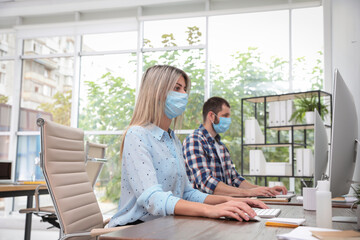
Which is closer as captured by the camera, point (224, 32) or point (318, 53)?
point (318, 53)

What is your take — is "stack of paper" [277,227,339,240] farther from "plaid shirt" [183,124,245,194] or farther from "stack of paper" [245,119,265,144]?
"stack of paper" [245,119,265,144]

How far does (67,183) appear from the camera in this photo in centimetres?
184

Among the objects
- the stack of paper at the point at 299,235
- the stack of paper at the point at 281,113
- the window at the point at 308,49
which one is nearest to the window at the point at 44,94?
the stack of paper at the point at 281,113

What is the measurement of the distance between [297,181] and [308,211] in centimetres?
347

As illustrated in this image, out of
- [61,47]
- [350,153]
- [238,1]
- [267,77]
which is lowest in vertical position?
[350,153]

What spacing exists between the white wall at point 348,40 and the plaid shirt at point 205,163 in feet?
3.31

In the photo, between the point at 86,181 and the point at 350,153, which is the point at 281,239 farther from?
the point at 86,181

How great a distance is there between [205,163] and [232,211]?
1.47 metres

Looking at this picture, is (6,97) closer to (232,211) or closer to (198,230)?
(232,211)

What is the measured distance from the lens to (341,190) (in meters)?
1.51

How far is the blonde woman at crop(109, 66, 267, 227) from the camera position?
1253 mm

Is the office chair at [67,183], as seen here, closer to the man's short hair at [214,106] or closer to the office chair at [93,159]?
the office chair at [93,159]

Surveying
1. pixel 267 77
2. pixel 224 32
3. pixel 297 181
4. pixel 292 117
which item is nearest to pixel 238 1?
pixel 224 32

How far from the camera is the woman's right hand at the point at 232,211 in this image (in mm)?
1146
